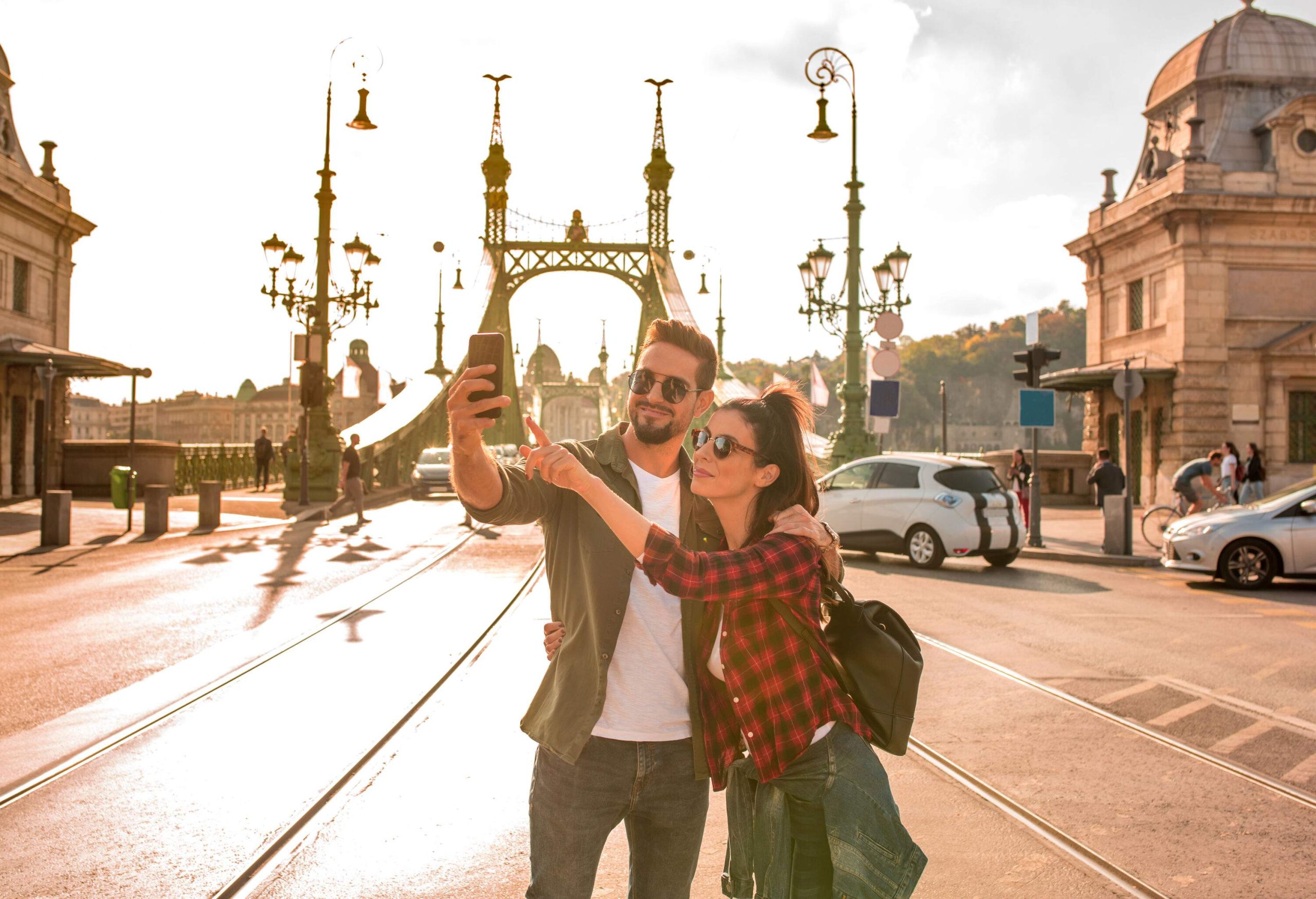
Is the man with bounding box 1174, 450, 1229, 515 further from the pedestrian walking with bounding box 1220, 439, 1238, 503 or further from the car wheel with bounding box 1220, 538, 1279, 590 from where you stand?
the car wheel with bounding box 1220, 538, 1279, 590

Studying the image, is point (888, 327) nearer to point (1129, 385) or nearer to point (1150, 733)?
point (1129, 385)

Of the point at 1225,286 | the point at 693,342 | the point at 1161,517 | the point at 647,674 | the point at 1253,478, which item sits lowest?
the point at 1161,517

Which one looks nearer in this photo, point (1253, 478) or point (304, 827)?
point (304, 827)

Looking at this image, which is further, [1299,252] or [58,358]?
[1299,252]

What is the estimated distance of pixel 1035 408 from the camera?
17641mm

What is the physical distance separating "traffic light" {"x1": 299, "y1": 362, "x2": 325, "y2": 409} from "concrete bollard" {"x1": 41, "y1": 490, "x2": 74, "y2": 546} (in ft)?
23.3

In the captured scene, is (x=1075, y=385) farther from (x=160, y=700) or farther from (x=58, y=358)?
(x=160, y=700)

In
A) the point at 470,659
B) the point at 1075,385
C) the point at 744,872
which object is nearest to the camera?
the point at 744,872

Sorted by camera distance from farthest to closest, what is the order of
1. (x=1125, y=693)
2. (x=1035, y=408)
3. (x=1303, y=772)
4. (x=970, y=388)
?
(x=970, y=388) → (x=1035, y=408) → (x=1125, y=693) → (x=1303, y=772)

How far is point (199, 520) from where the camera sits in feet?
61.2

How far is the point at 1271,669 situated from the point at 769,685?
6372 millimetres

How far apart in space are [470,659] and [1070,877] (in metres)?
4.57

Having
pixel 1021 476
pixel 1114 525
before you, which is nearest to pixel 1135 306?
pixel 1021 476

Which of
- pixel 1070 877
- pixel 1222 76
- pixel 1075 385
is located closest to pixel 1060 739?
pixel 1070 877
